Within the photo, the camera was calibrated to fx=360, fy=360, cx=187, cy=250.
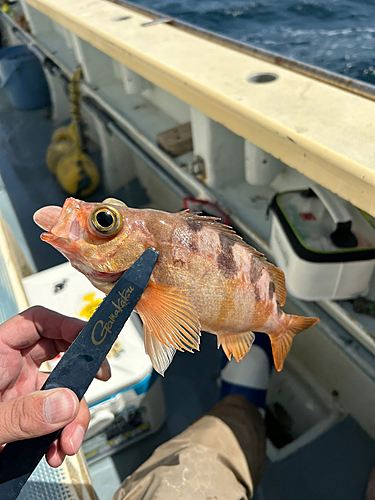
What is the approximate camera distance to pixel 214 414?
2109mm

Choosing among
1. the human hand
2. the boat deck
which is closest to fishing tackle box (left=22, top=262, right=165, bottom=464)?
the boat deck

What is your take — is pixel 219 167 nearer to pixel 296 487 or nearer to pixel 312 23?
pixel 296 487

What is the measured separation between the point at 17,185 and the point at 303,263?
14.9 feet

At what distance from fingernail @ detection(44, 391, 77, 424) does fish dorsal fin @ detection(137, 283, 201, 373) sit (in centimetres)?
25

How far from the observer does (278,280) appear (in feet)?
3.99

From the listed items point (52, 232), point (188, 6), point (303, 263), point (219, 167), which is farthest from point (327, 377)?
point (188, 6)

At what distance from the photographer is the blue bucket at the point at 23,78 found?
637 centimetres

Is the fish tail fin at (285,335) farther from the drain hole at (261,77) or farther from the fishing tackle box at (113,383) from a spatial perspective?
the drain hole at (261,77)

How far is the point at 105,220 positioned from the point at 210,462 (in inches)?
53.2

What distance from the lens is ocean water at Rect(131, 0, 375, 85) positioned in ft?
15.0

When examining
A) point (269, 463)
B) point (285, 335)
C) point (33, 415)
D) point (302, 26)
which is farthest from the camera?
point (302, 26)

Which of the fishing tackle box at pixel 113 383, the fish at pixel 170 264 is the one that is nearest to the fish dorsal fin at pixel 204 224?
the fish at pixel 170 264

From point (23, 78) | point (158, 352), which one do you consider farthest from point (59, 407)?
point (23, 78)

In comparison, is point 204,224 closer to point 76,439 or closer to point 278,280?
point 278,280
